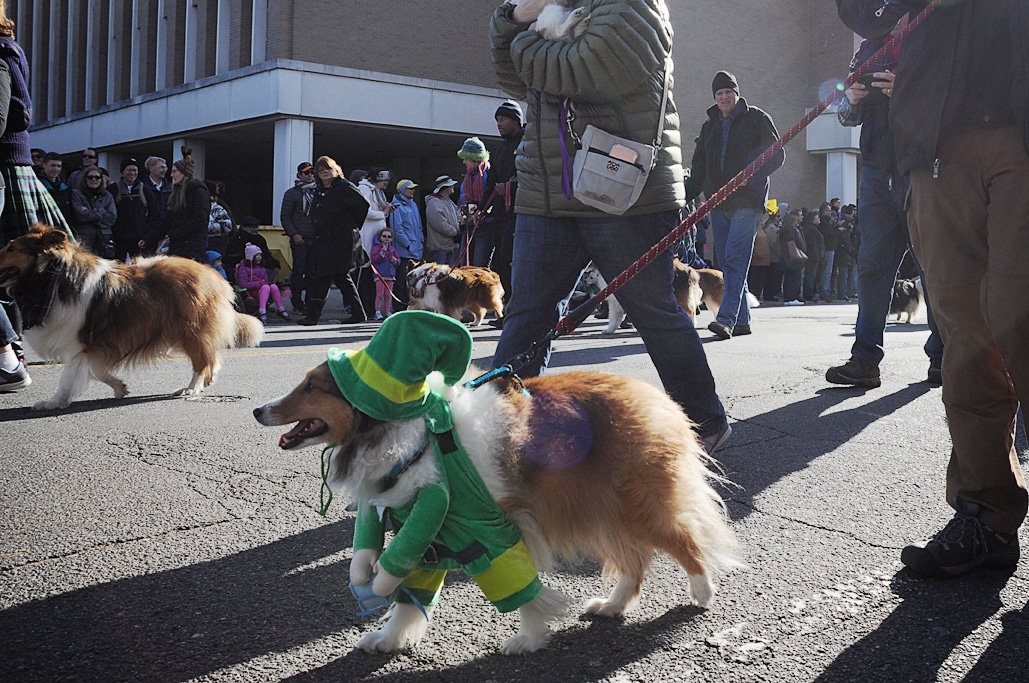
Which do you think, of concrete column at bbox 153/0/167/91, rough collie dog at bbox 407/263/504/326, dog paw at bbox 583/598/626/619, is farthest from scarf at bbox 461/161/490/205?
concrete column at bbox 153/0/167/91

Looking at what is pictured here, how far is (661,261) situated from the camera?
150 inches

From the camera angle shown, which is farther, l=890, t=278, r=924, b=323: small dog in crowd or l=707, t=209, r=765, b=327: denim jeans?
l=890, t=278, r=924, b=323: small dog in crowd

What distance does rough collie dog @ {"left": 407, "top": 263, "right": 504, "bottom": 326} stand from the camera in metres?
10.6

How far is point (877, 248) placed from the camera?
6094 millimetres

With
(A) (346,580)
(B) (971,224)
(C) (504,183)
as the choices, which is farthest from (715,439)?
(C) (504,183)

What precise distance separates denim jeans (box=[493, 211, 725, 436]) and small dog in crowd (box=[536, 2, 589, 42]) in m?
0.73

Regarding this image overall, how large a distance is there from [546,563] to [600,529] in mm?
178

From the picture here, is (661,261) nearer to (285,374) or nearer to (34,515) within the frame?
(34,515)

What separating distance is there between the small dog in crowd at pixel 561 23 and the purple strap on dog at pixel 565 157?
0.27m

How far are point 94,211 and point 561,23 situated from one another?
9.80 meters

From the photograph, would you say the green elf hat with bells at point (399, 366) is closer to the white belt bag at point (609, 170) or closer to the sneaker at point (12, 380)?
the white belt bag at point (609, 170)

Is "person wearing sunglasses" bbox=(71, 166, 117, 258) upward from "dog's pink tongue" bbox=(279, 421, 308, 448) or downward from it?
upward

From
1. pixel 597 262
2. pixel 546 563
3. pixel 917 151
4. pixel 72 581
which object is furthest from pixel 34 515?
pixel 917 151

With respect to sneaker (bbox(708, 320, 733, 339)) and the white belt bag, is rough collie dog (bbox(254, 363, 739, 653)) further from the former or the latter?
sneaker (bbox(708, 320, 733, 339))
